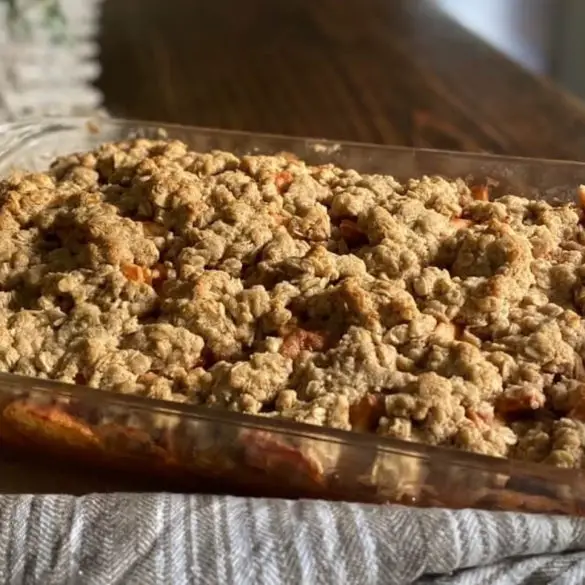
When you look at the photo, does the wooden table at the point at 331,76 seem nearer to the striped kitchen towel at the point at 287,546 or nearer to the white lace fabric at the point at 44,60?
the white lace fabric at the point at 44,60

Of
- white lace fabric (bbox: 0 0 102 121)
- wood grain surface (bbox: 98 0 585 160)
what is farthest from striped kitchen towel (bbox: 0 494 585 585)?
white lace fabric (bbox: 0 0 102 121)

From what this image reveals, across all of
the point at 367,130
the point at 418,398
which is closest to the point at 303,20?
the point at 367,130

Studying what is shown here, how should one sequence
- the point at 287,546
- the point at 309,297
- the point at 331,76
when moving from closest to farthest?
the point at 287,546, the point at 309,297, the point at 331,76

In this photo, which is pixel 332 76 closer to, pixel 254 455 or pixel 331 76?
pixel 331 76

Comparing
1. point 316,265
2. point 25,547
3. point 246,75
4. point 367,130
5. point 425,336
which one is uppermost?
point 246,75

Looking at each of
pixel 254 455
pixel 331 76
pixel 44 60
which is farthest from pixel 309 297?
pixel 331 76

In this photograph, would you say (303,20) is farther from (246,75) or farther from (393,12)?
(246,75)
